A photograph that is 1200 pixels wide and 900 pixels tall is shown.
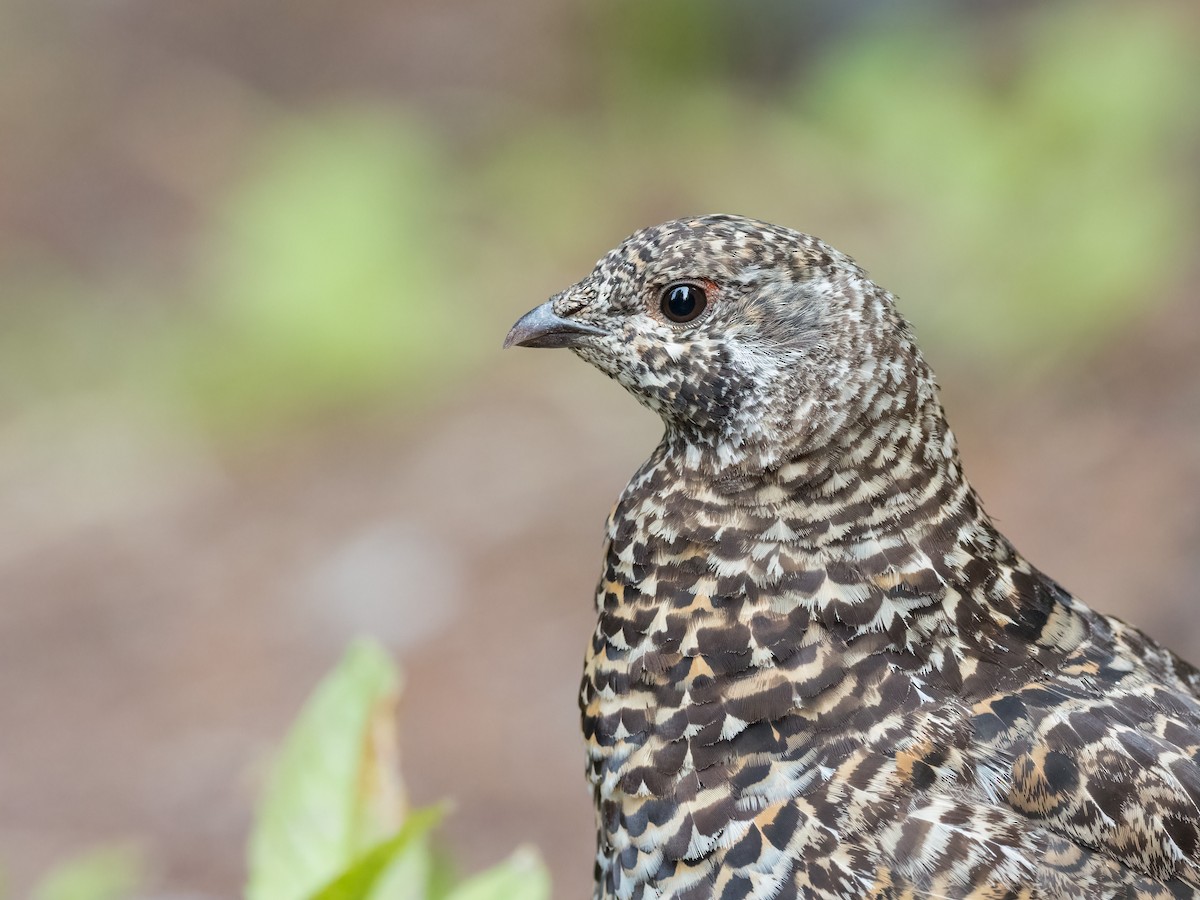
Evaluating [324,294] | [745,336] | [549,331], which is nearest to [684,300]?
[745,336]

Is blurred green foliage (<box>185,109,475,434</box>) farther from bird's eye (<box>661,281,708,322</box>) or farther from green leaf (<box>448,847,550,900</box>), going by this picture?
green leaf (<box>448,847,550,900</box>)

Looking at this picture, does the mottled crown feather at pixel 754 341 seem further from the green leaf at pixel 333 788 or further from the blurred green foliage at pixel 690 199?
the blurred green foliage at pixel 690 199

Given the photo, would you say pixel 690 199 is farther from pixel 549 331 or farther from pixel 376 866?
pixel 376 866

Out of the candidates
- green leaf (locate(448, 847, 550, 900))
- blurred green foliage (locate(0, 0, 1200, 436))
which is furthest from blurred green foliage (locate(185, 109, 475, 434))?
green leaf (locate(448, 847, 550, 900))

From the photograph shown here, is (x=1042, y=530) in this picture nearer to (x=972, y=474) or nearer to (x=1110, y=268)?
(x=972, y=474)

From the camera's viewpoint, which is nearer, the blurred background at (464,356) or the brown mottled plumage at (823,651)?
the brown mottled plumage at (823,651)

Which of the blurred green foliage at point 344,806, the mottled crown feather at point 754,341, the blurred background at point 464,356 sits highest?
the blurred background at point 464,356

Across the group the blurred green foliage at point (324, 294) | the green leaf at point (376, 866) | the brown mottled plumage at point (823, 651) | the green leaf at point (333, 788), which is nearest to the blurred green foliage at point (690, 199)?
the blurred green foliage at point (324, 294)
